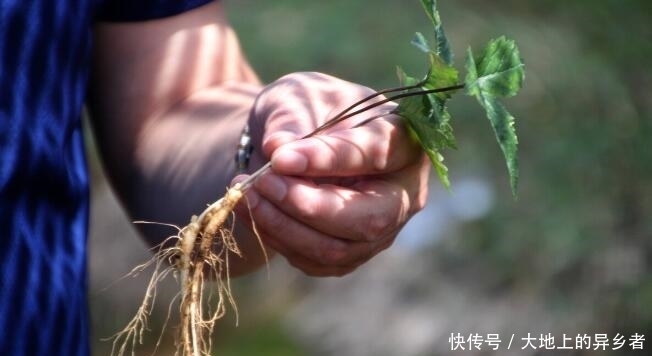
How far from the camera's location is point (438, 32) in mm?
925

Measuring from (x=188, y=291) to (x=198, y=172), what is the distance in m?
0.18

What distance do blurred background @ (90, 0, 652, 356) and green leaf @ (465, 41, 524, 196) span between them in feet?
6.42

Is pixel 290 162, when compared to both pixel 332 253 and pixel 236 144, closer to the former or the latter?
pixel 332 253

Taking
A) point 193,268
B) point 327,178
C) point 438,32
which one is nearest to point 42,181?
point 193,268

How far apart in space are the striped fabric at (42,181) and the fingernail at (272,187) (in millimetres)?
210

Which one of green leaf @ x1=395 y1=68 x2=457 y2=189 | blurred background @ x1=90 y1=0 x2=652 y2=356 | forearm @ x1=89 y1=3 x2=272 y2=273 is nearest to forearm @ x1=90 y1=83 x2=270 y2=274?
forearm @ x1=89 y1=3 x2=272 y2=273

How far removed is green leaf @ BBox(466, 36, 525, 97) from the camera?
914mm

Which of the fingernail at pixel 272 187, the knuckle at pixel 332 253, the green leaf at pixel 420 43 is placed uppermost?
the green leaf at pixel 420 43

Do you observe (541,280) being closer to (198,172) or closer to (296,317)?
(296,317)

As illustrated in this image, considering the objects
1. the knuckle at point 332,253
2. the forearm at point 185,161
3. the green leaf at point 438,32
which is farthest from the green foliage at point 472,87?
the forearm at point 185,161

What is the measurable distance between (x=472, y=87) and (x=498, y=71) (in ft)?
0.09

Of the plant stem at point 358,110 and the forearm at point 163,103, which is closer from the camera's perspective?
the plant stem at point 358,110

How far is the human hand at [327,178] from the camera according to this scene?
898mm

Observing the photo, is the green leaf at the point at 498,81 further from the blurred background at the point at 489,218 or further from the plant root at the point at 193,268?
the blurred background at the point at 489,218
